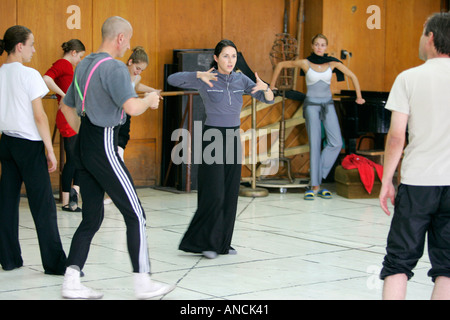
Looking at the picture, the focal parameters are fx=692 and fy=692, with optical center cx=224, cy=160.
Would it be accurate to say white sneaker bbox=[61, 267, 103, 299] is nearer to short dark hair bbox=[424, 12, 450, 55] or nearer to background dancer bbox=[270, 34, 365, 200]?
short dark hair bbox=[424, 12, 450, 55]

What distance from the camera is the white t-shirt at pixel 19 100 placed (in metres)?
4.50

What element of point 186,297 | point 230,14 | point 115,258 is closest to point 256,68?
point 230,14

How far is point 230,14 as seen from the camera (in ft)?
31.8

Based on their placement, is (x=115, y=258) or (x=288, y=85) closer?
(x=115, y=258)

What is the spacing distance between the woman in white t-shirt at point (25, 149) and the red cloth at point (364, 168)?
486 cm

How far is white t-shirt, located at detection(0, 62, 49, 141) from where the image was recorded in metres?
4.50

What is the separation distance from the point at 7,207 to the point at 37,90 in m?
0.84

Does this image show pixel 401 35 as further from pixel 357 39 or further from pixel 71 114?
pixel 71 114

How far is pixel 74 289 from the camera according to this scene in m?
3.99

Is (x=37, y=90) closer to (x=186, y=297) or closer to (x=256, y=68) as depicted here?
(x=186, y=297)

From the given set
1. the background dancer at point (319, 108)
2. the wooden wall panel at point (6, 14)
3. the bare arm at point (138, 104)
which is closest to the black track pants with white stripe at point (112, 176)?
the bare arm at point (138, 104)

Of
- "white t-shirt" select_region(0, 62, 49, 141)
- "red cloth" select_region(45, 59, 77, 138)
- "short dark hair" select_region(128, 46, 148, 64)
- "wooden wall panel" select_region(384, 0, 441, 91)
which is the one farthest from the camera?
"wooden wall panel" select_region(384, 0, 441, 91)

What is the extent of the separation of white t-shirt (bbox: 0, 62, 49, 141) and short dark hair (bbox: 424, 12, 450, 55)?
2.54 m

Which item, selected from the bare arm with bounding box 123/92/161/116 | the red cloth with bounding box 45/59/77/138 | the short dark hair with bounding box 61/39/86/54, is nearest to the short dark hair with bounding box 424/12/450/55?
the bare arm with bounding box 123/92/161/116
